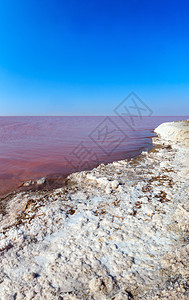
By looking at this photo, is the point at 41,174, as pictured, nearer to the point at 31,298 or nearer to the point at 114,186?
the point at 114,186

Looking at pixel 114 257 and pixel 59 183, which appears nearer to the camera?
pixel 114 257

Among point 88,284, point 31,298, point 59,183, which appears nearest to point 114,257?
point 88,284

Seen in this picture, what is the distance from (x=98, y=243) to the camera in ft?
5.86

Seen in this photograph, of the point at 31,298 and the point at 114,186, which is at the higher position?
the point at 114,186

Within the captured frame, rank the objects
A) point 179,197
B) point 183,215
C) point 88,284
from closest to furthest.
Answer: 1. point 88,284
2. point 183,215
3. point 179,197

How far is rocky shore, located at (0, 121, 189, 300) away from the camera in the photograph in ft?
4.38

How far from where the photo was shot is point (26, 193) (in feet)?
10.7

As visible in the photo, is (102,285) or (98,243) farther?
(98,243)

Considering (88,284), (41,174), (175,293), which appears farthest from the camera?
(41,174)

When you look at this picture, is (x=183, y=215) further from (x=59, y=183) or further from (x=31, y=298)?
(x=59, y=183)

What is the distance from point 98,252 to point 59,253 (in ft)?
1.31

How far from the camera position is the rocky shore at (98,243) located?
134 centimetres

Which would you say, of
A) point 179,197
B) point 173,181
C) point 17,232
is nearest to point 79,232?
point 17,232

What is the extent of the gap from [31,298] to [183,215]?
1.91 meters
